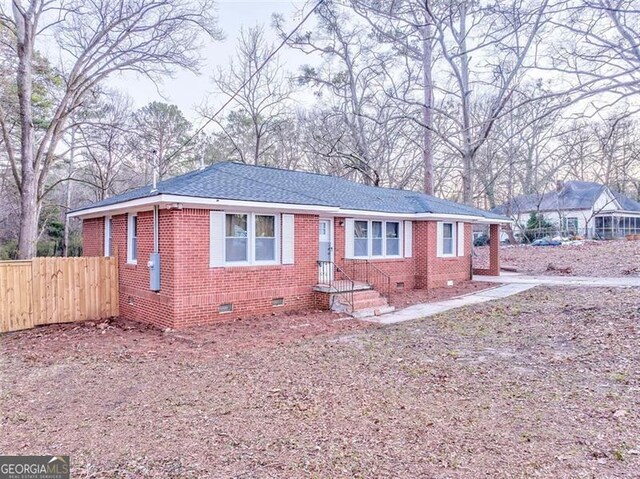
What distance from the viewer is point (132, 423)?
4.35 metres

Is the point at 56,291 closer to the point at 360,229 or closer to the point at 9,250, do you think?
the point at 360,229

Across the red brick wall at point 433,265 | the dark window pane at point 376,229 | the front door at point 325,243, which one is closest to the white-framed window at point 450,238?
the red brick wall at point 433,265

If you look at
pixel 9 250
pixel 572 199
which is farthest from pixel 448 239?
pixel 572 199

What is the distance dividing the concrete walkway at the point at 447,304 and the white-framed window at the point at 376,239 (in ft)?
9.11

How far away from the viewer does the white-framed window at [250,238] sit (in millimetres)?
9992

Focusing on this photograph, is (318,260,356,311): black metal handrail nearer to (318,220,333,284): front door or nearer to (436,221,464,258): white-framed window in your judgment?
(318,220,333,284): front door

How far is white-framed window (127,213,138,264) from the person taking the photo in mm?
10936

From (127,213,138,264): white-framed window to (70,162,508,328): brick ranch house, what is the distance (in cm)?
3

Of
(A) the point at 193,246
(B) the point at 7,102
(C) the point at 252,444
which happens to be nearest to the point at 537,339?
(C) the point at 252,444

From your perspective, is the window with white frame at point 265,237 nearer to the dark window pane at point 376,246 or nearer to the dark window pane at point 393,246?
the dark window pane at point 376,246

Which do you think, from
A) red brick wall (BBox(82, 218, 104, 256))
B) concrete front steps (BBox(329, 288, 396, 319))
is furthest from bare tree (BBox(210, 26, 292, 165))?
concrete front steps (BBox(329, 288, 396, 319))

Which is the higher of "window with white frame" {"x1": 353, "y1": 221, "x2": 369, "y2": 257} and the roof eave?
the roof eave

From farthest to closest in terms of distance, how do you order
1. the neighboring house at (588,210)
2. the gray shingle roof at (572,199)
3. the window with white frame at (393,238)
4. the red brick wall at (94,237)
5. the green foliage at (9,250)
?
the gray shingle roof at (572,199) < the neighboring house at (588,210) < the green foliage at (9,250) < the window with white frame at (393,238) < the red brick wall at (94,237)

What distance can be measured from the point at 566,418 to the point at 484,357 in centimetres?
236
